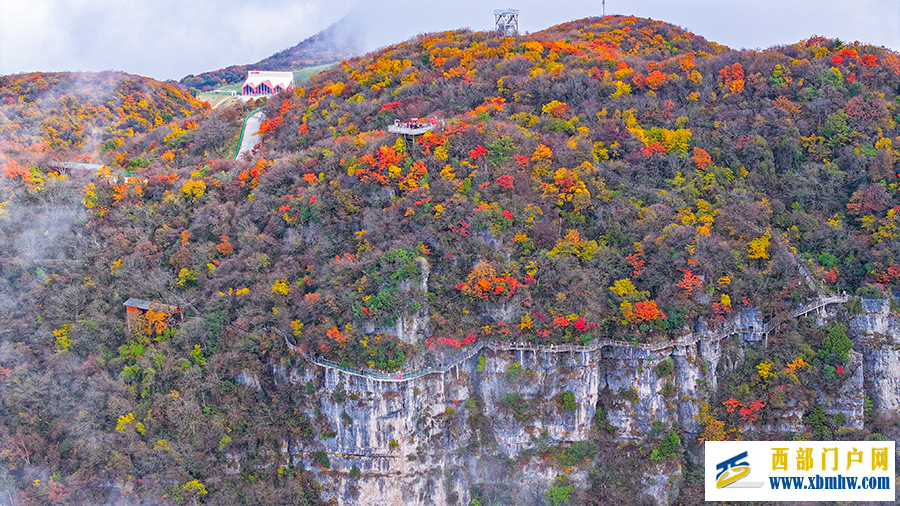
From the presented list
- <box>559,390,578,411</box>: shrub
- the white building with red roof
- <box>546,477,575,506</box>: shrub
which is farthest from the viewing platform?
the white building with red roof

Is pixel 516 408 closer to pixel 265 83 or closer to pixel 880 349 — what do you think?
pixel 880 349

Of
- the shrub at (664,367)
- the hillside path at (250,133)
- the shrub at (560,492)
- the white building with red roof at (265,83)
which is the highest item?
the white building with red roof at (265,83)

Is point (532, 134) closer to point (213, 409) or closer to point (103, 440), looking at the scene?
point (213, 409)

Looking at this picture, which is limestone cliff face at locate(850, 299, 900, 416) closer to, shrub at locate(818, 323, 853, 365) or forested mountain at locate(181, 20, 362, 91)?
shrub at locate(818, 323, 853, 365)

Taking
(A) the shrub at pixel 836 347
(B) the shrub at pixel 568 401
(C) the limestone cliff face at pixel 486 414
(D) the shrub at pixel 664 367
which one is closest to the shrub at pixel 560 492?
(C) the limestone cliff face at pixel 486 414

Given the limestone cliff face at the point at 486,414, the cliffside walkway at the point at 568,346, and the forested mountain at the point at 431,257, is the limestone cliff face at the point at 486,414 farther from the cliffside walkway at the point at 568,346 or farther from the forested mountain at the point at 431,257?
the forested mountain at the point at 431,257

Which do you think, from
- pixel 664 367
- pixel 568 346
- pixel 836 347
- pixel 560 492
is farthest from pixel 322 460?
pixel 836 347
